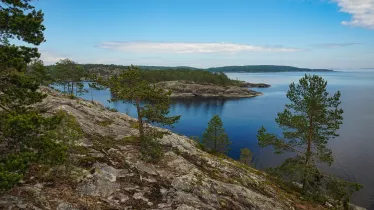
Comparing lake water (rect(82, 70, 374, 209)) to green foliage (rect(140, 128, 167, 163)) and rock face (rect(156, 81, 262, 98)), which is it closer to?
rock face (rect(156, 81, 262, 98))

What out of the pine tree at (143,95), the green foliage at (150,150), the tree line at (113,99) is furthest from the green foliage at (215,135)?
the green foliage at (150,150)

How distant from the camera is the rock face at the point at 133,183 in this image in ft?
47.5

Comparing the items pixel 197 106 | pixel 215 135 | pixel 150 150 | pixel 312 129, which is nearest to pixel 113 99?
pixel 150 150

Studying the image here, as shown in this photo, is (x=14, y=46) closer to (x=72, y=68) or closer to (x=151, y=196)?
(x=151, y=196)

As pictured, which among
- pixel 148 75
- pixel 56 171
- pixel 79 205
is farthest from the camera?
pixel 148 75

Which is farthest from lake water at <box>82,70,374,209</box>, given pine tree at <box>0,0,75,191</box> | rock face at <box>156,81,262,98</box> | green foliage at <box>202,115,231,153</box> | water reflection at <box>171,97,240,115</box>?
pine tree at <box>0,0,75,191</box>

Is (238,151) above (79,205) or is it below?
below

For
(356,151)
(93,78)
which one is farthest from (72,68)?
(356,151)

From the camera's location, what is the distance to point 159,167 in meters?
21.0

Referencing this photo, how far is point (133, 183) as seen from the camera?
17.5 metres

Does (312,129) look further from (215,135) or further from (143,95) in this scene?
(215,135)

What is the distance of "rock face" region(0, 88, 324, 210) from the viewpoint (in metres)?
14.5

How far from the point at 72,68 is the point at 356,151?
7090 centimetres

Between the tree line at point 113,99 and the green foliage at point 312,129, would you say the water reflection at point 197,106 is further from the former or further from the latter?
the green foliage at point 312,129
